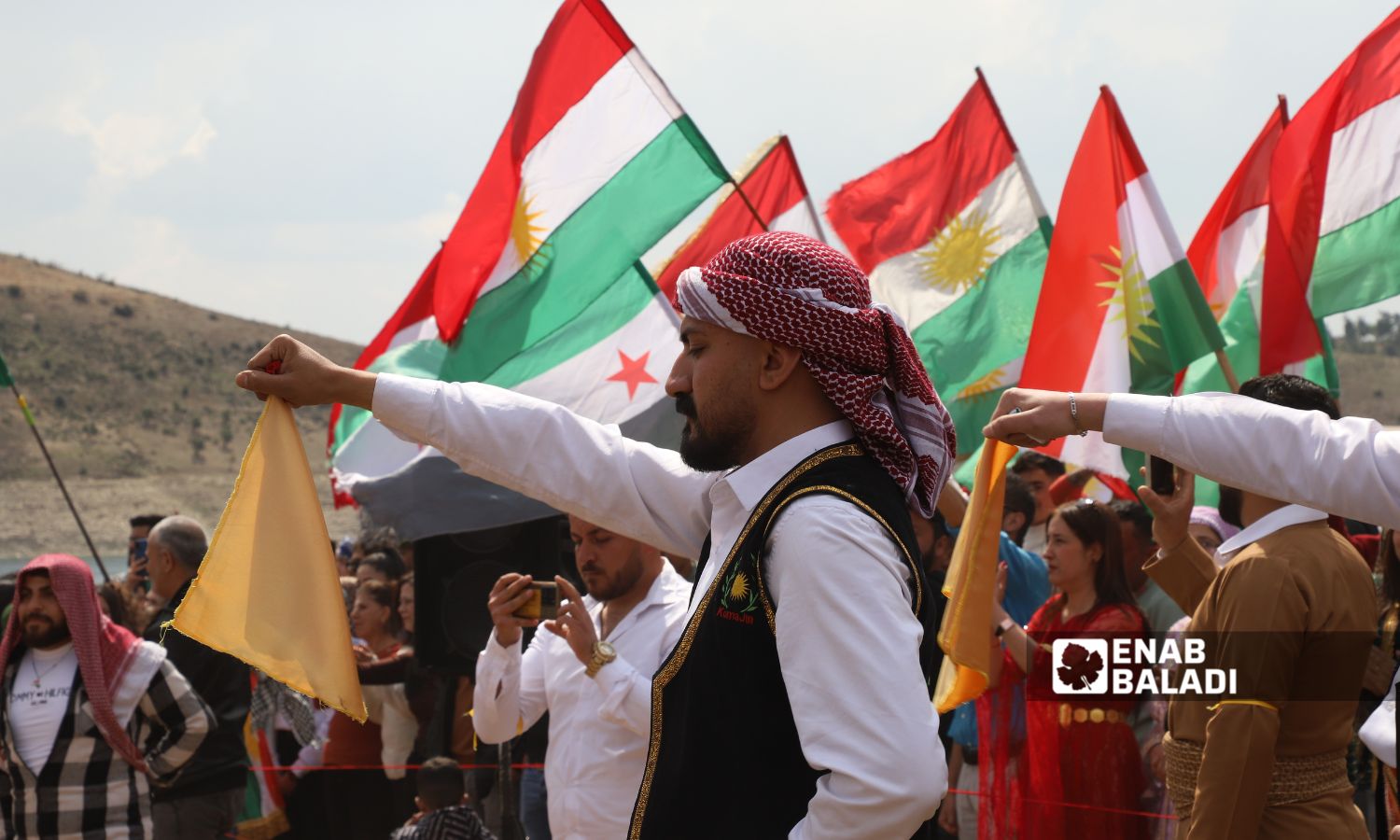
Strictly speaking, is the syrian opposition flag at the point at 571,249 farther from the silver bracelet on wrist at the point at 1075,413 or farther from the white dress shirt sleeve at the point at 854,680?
the white dress shirt sleeve at the point at 854,680

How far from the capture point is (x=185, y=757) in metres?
6.00

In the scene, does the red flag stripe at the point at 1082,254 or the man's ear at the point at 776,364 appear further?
the red flag stripe at the point at 1082,254

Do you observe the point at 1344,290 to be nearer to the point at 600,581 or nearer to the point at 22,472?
the point at 600,581

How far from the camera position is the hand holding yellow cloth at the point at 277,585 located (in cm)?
282

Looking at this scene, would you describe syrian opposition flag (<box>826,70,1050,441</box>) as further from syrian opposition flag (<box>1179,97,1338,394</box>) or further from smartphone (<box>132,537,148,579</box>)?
smartphone (<box>132,537,148,579</box>)

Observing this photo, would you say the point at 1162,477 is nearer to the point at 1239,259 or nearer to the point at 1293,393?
the point at 1293,393

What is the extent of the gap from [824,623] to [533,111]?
667 cm

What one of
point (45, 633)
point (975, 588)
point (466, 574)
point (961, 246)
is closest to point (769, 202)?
point (961, 246)

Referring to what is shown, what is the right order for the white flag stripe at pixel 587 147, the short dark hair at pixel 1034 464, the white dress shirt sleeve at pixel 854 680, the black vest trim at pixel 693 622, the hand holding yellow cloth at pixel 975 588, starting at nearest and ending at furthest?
the white dress shirt sleeve at pixel 854 680 → the black vest trim at pixel 693 622 → the hand holding yellow cloth at pixel 975 588 → the short dark hair at pixel 1034 464 → the white flag stripe at pixel 587 147

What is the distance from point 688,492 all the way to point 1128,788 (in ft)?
10.6

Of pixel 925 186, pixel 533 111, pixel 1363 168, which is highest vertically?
pixel 533 111

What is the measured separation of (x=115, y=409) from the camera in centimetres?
7350

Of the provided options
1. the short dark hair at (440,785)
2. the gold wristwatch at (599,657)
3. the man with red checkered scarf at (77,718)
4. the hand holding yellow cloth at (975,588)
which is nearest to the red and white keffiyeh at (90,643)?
the man with red checkered scarf at (77,718)

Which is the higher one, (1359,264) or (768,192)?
(768,192)
